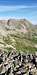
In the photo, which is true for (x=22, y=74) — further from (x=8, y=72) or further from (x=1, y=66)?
(x=1, y=66)

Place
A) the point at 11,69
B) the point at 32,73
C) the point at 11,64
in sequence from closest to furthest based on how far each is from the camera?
the point at 32,73
the point at 11,69
the point at 11,64

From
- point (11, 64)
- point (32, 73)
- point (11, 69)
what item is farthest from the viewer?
point (11, 64)

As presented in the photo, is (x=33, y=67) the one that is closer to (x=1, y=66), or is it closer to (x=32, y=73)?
(x=32, y=73)

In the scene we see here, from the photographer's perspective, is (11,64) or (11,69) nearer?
(11,69)

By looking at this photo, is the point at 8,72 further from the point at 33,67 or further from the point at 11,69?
the point at 33,67

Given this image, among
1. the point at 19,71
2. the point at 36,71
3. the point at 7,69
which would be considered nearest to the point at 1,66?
the point at 7,69

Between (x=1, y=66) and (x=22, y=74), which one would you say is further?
(x=1, y=66)

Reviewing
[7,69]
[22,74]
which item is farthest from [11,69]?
[22,74]

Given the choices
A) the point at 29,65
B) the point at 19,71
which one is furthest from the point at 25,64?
the point at 19,71
